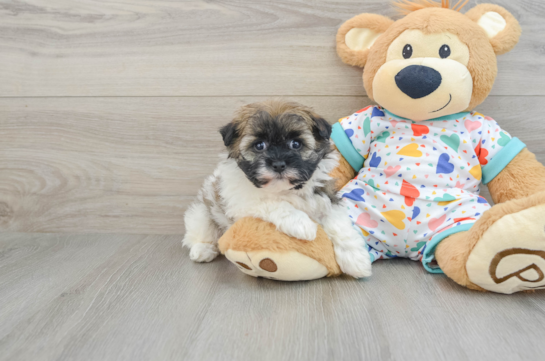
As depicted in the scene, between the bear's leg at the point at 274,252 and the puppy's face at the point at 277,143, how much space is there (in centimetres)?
16

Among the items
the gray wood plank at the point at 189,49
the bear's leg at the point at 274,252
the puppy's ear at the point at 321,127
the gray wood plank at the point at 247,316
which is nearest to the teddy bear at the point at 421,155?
the bear's leg at the point at 274,252

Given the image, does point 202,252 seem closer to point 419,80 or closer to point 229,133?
point 229,133

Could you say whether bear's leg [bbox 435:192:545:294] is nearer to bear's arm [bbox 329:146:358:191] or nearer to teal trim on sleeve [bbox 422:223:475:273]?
teal trim on sleeve [bbox 422:223:475:273]

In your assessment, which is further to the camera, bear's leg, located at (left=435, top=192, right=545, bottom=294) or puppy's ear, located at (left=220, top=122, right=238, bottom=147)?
puppy's ear, located at (left=220, top=122, right=238, bottom=147)

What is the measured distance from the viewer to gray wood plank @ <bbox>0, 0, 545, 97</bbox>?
69.3 inches

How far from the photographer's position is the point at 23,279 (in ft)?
4.82

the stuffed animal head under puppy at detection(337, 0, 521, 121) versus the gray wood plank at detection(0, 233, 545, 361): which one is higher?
the stuffed animal head under puppy at detection(337, 0, 521, 121)

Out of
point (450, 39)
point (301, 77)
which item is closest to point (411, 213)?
point (450, 39)

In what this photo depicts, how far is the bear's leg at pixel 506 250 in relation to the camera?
109cm

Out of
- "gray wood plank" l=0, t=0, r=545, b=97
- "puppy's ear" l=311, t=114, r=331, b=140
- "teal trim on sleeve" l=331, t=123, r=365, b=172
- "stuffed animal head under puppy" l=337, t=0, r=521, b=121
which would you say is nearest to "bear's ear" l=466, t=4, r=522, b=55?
"stuffed animal head under puppy" l=337, t=0, r=521, b=121

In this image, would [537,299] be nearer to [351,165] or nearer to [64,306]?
[351,165]

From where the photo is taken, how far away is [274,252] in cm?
127

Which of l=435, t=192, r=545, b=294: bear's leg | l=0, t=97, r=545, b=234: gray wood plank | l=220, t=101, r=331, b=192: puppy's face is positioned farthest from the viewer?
l=0, t=97, r=545, b=234: gray wood plank

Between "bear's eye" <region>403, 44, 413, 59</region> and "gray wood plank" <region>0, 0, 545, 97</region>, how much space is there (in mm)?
350
